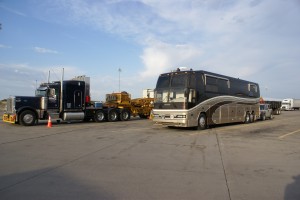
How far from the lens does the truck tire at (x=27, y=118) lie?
62.2 feet

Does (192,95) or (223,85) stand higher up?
(223,85)

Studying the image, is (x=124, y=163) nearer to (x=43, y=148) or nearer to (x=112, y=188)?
(x=112, y=188)

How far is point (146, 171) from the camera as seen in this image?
732cm

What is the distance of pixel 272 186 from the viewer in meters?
6.26

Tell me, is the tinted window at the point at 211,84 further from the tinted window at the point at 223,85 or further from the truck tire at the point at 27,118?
the truck tire at the point at 27,118

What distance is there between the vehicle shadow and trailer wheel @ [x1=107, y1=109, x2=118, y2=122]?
18.7 meters

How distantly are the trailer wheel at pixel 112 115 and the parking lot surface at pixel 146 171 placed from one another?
41.1 feet

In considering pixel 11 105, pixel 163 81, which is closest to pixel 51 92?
pixel 11 105

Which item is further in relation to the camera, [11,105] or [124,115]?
[124,115]

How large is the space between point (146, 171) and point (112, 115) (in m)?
17.7

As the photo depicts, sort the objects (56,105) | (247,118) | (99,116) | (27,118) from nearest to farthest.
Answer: (27,118)
(56,105)
(99,116)
(247,118)

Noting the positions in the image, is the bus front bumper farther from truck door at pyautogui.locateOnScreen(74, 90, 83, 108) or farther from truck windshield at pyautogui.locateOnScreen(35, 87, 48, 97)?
truck door at pyautogui.locateOnScreen(74, 90, 83, 108)

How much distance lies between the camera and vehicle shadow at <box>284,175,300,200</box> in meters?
5.54

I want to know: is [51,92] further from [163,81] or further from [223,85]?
[223,85]
